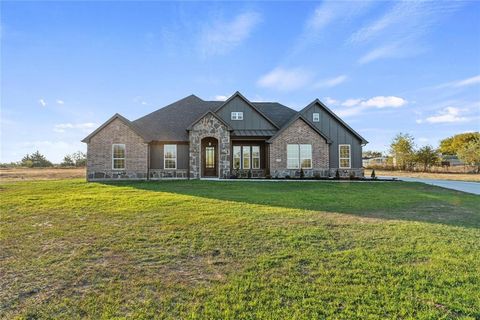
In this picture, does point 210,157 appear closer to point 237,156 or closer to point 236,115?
point 237,156

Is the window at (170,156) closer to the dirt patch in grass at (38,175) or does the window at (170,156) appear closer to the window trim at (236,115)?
the window trim at (236,115)

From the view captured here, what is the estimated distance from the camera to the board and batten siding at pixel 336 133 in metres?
21.1

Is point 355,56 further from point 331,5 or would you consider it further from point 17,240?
point 17,240

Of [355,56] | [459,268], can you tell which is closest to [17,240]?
[459,268]

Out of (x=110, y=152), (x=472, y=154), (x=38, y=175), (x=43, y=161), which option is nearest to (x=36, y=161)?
(x=43, y=161)

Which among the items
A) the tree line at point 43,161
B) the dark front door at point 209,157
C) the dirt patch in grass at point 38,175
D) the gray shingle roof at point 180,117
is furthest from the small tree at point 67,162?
the dark front door at point 209,157

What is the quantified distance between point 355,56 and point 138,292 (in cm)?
2117

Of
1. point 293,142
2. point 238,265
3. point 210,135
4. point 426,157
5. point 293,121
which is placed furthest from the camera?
point 426,157

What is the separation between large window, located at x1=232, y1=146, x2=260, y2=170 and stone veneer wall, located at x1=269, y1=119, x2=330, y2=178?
1.62 m

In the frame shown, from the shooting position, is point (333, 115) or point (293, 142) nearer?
point (293, 142)

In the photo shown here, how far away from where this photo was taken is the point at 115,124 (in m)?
19.0

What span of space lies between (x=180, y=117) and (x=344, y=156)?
14.6 m

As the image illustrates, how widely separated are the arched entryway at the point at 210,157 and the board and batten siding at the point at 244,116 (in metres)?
2.19

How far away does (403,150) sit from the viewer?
117 feet
